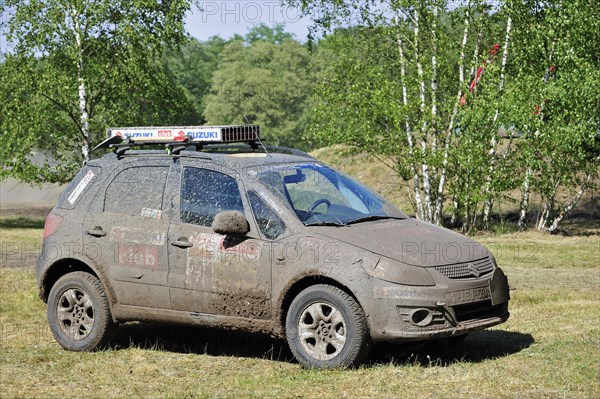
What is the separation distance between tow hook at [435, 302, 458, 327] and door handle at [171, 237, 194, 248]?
2.24 m

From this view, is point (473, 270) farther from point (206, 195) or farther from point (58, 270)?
point (58, 270)

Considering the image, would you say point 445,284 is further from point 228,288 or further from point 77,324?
point 77,324

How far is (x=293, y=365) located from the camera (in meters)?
8.29

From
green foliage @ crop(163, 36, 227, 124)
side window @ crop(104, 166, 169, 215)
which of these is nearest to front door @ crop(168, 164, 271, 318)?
side window @ crop(104, 166, 169, 215)

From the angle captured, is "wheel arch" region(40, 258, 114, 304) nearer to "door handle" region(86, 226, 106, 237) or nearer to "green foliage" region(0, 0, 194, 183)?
"door handle" region(86, 226, 106, 237)

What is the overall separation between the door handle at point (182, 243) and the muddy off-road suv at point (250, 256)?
0.04 feet

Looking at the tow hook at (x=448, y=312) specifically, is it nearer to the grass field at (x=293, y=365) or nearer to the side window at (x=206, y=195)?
the grass field at (x=293, y=365)

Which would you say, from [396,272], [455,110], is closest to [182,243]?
[396,272]

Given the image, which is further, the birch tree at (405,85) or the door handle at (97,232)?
the birch tree at (405,85)

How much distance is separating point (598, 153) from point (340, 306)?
17.8 metres

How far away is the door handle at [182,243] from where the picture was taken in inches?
335

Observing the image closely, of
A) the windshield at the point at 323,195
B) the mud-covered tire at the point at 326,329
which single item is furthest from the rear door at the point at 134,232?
the mud-covered tire at the point at 326,329

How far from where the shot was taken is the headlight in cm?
767

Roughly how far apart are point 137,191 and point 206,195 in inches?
32.0
